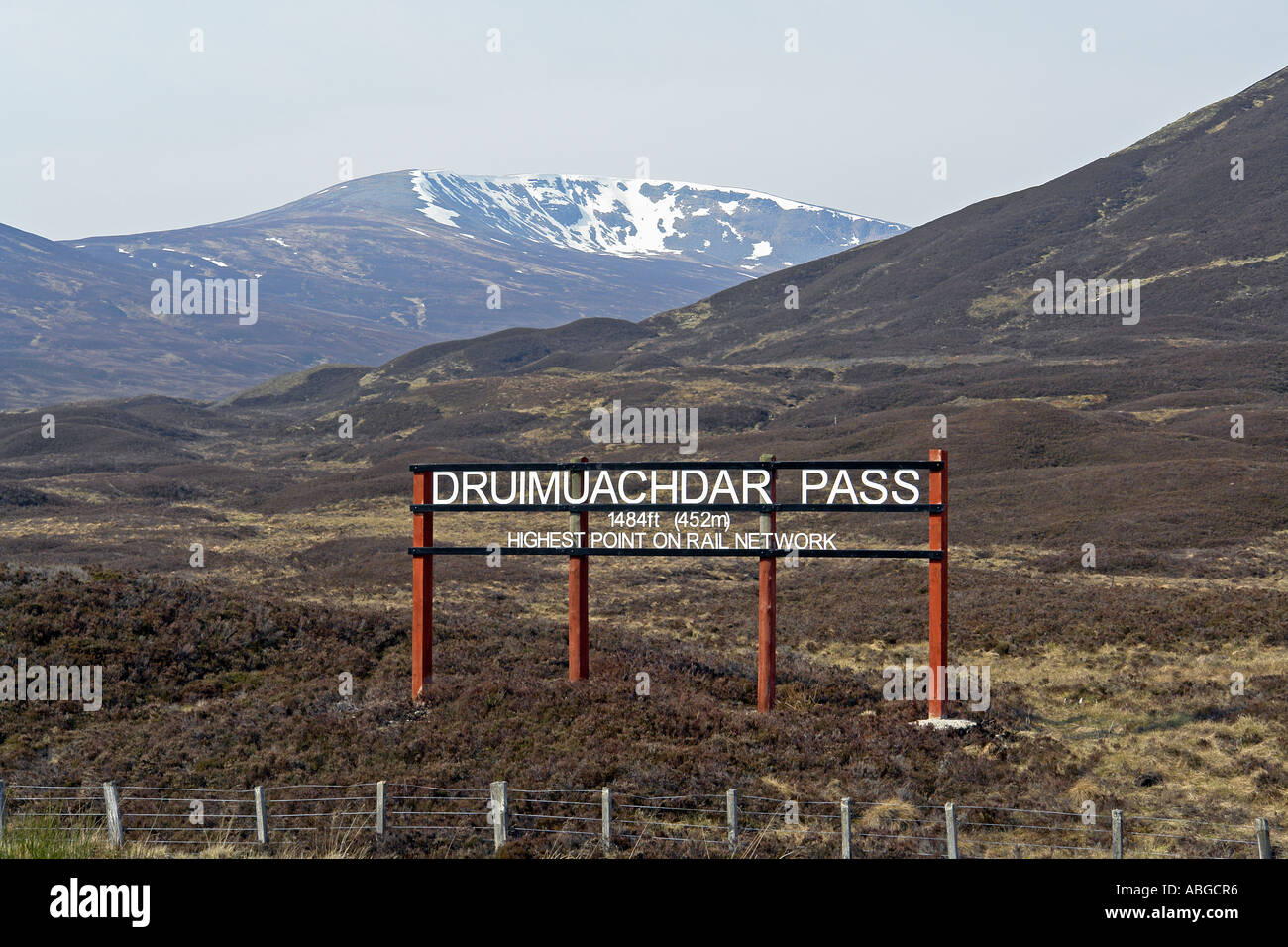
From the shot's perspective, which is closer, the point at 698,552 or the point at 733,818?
the point at 733,818

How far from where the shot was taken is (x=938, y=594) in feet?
51.0

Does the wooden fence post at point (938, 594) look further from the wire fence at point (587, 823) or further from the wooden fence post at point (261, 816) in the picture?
the wooden fence post at point (261, 816)

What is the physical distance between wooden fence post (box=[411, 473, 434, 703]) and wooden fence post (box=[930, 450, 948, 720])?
7.58 m

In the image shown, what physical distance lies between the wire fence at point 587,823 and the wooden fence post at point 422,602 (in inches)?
157

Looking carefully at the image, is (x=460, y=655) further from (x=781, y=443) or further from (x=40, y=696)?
(x=781, y=443)

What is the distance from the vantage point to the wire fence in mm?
10766

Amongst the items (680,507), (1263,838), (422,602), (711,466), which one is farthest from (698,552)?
(1263,838)

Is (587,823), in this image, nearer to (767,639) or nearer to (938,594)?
(767,639)

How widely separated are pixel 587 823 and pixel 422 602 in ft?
19.9

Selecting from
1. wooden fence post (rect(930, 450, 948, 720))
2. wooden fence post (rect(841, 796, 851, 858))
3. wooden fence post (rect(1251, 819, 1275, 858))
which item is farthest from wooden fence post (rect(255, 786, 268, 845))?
wooden fence post (rect(930, 450, 948, 720))

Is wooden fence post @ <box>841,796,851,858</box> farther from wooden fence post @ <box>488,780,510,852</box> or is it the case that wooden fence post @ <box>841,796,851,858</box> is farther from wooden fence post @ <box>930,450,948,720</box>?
wooden fence post @ <box>930,450,948,720</box>
